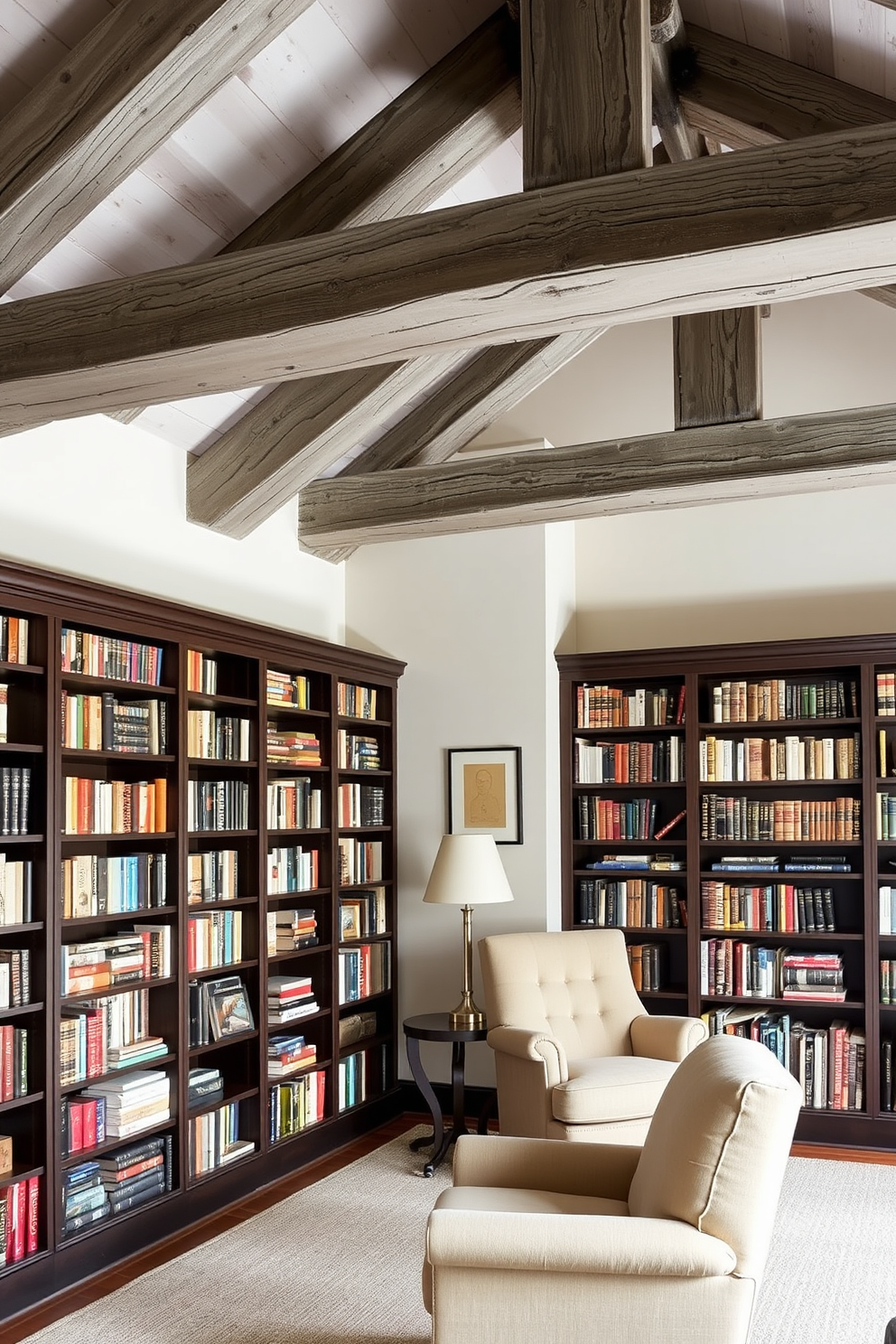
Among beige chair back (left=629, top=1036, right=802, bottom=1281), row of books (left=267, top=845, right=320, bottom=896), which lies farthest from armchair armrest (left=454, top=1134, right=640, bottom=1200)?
row of books (left=267, top=845, right=320, bottom=896)

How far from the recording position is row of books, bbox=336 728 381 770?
573cm

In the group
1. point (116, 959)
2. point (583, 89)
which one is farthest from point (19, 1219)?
point (583, 89)

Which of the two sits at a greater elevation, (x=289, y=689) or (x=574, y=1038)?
(x=289, y=689)

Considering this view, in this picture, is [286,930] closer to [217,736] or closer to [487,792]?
[217,736]

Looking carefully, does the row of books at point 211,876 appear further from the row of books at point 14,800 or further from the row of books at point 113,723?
the row of books at point 14,800

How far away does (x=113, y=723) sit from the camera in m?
4.17

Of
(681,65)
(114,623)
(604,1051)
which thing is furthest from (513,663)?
(681,65)

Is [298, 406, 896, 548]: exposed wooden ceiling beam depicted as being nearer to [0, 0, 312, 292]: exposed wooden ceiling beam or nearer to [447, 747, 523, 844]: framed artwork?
[447, 747, 523, 844]: framed artwork

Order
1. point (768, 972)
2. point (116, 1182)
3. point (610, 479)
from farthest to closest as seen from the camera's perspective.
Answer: point (768, 972), point (610, 479), point (116, 1182)

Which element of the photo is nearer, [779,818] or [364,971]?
[779,818]

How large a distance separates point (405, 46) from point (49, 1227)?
3804mm

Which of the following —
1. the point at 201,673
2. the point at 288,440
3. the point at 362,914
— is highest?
the point at 288,440

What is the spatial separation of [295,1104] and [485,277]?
146 inches

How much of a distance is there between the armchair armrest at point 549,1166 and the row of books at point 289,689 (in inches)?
88.9
